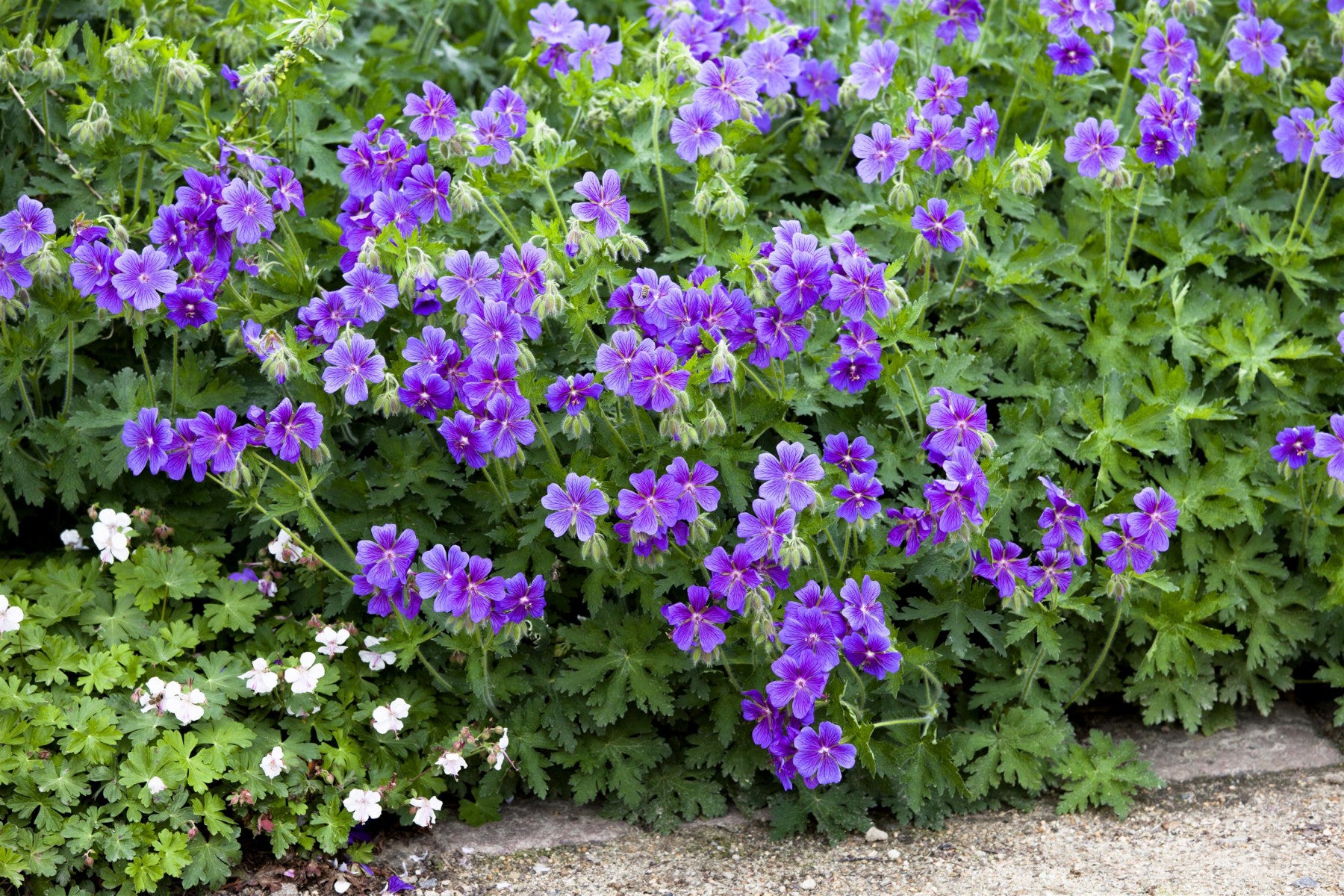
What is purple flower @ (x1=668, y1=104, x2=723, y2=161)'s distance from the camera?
3502mm

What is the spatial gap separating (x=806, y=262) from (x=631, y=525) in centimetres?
72

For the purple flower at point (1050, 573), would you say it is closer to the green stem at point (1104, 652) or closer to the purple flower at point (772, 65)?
the green stem at point (1104, 652)

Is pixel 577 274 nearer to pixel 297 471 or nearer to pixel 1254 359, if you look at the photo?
pixel 297 471

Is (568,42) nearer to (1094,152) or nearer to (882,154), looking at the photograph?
(882,154)

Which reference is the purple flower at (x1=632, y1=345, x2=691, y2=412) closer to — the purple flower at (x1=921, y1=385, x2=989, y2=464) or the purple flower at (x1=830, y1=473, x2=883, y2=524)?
the purple flower at (x1=830, y1=473, x2=883, y2=524)

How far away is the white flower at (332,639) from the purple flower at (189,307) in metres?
0.83

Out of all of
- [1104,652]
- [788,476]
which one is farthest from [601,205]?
[1104,652]

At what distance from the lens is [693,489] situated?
9.77 ft

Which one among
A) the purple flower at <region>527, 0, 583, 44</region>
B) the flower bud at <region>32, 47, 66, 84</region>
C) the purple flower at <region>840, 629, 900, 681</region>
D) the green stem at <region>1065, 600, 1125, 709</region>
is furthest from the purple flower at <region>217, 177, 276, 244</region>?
the green stem at <region>1065, 600, 1125, 709</region>

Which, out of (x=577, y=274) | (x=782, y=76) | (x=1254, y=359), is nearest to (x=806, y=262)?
(x=577, y=274)

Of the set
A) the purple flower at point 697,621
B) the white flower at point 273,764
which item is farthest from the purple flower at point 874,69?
the white flower at point 273,764

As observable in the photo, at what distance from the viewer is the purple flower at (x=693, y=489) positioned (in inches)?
117

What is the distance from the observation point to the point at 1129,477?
3629 mm

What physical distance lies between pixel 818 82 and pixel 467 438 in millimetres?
1924
